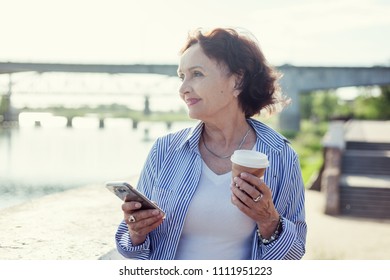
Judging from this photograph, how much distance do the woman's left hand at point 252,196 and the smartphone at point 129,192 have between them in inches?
8.3

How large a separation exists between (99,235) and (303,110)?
35033 millimetres

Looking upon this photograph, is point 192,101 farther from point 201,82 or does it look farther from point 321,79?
point 321,79

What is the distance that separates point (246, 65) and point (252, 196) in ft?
1.38

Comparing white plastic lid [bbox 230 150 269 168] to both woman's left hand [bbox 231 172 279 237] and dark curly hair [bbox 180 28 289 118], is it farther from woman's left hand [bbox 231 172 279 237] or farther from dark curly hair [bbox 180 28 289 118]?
dark curly hair [bbox 180 28 289 118]

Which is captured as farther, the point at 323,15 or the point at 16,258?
the point at 323,15

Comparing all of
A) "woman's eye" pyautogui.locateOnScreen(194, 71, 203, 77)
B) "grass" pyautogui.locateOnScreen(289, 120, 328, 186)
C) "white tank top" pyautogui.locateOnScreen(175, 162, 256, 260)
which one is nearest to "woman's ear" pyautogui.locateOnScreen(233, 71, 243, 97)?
"woman's eye" pyautogui.locateOnScreen(194, 71, 203, 77)

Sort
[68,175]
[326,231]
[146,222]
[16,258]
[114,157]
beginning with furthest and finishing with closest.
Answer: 1. [114,157]
2. [68,175]
3. [326,231]
4. [16,258]
5. [146,222]

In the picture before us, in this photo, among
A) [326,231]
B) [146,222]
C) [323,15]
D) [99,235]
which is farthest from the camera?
[326,231]

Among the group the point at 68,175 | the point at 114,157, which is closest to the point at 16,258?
the point at 68,175

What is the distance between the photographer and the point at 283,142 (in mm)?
1473

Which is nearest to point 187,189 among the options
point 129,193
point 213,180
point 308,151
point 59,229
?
point 213,180

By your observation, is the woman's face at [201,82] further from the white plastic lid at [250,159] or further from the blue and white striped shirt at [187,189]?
the white plastic lid at [250,159]

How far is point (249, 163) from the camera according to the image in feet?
3.97

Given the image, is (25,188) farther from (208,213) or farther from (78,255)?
(208,213)
